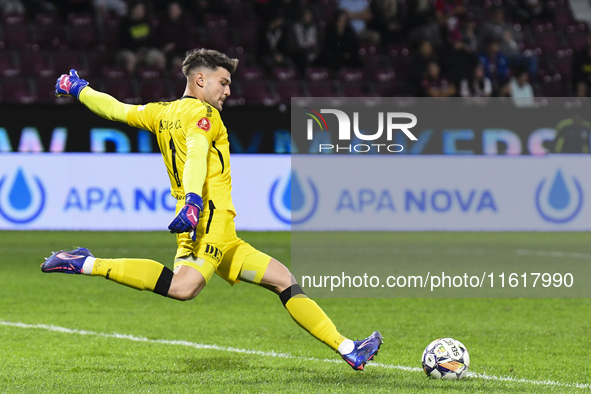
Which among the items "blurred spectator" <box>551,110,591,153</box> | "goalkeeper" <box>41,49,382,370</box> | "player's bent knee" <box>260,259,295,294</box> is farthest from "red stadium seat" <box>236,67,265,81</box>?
"player's bent knee" <box>260,259,295,294</box>

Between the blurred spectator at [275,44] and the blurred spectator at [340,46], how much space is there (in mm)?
687

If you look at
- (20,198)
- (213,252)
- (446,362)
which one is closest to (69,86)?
(213,252)

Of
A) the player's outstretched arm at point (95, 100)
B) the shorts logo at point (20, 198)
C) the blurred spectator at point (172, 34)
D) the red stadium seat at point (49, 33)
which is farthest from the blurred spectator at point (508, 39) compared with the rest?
the player's outstretched arm at point (95, 100)

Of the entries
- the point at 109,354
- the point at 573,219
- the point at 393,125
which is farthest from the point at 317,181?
the point at 109,354

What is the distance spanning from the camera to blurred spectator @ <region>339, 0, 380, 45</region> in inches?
660

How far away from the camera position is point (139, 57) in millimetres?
15062

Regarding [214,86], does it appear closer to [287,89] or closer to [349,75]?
[287,89]

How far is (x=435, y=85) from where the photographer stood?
15031 mm

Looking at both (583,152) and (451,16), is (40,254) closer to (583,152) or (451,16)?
(583,152)

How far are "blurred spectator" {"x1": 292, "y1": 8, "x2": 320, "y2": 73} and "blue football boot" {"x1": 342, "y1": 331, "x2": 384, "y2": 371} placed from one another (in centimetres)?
1138

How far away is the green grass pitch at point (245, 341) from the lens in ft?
15.4

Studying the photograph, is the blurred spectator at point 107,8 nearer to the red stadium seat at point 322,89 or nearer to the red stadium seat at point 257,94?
the red stadium seat at point 257,94

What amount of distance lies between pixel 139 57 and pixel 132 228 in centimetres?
356

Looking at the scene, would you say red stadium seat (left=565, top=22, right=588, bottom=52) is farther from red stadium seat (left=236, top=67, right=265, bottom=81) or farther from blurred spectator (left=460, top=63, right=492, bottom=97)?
red stadium seat (left=236, top=67, right=265, bottom=81)
